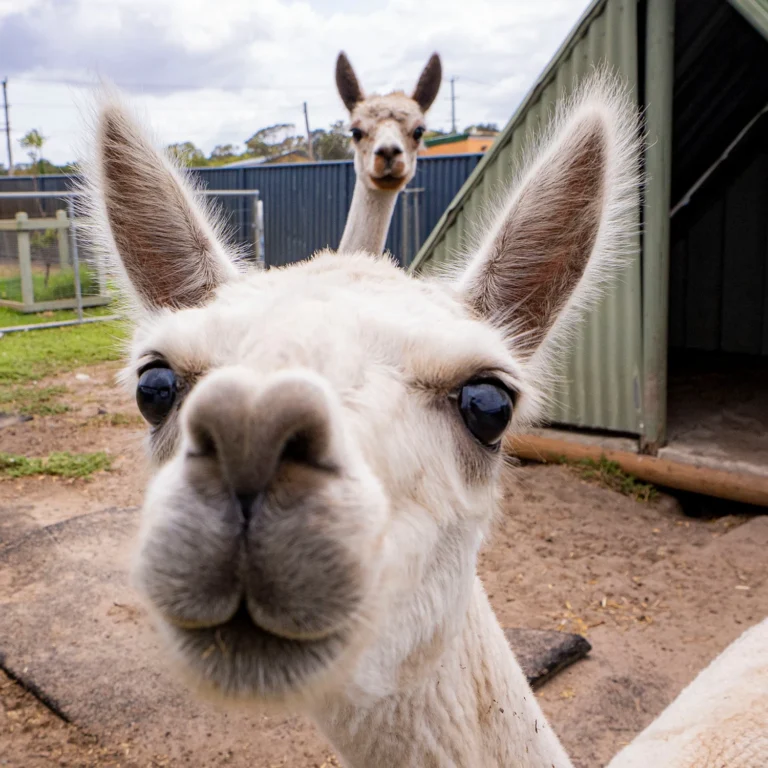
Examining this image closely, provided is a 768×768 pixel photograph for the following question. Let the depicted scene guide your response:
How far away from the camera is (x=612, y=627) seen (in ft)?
17.3

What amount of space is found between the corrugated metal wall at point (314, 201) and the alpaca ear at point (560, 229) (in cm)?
1525

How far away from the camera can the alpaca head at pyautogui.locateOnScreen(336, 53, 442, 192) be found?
24.1ft

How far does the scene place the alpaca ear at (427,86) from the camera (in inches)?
335

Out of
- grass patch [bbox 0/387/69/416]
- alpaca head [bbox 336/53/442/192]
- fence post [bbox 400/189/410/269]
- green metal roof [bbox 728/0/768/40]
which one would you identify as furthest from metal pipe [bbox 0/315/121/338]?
green metal roof [bbox 728/0/768/40]

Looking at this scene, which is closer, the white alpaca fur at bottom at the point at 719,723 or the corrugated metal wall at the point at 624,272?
the white alpaca fur at bottom at the point at 719,723

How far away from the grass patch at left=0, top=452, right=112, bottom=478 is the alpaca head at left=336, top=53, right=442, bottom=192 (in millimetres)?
4328

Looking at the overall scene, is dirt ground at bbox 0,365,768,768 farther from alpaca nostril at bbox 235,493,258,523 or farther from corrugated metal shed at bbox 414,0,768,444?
alpaca nostril at bbox 235,493,258,523

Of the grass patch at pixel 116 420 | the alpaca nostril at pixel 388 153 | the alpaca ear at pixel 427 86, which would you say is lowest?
the grass patch at pixel 116 420

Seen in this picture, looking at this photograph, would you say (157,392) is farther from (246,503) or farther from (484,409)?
(484,409)

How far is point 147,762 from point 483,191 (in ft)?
21.6

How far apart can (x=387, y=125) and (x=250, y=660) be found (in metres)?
7.13

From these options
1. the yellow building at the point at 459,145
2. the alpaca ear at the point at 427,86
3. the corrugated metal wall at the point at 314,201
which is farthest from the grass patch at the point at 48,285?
the yellow building at the point at 459,145

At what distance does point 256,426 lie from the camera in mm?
1222

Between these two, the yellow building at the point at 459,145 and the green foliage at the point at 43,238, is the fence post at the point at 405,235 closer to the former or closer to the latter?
the green foliage at the point at 43,238
